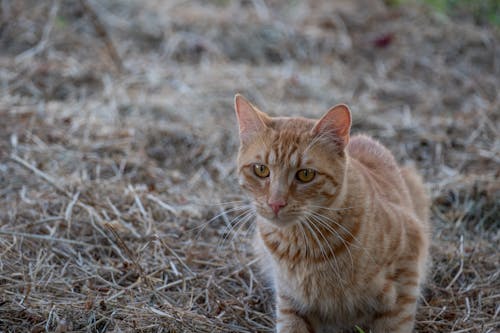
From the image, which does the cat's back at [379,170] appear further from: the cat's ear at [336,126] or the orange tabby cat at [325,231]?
the cat's ear at [336,126]

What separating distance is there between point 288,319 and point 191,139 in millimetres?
2518

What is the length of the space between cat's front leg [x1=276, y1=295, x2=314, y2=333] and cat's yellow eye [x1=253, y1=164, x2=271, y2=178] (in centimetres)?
65

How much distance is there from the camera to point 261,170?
287 cm

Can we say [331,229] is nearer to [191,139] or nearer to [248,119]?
[248,119]

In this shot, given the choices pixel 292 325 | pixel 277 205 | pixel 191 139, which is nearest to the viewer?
pixel 277 205

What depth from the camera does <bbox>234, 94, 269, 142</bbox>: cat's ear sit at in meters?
2.98

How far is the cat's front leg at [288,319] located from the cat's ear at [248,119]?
33.1 inches

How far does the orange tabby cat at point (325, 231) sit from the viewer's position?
2.80 meters

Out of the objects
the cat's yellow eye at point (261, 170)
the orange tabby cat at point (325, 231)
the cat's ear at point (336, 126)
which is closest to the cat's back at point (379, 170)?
the orange tabby cat at point (325, 231)

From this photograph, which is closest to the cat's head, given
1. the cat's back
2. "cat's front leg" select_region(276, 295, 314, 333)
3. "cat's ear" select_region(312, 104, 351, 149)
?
"cat's ear" select_region(312, 104, 351, 149)

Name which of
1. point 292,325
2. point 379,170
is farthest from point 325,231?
point 379,170

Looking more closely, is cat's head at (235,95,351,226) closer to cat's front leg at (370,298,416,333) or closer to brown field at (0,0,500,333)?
brown field at (0,0,500,333)

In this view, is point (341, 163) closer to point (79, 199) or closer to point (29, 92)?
point (79, 199)

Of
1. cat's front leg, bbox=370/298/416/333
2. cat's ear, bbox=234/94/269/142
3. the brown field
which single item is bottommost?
the brown field
